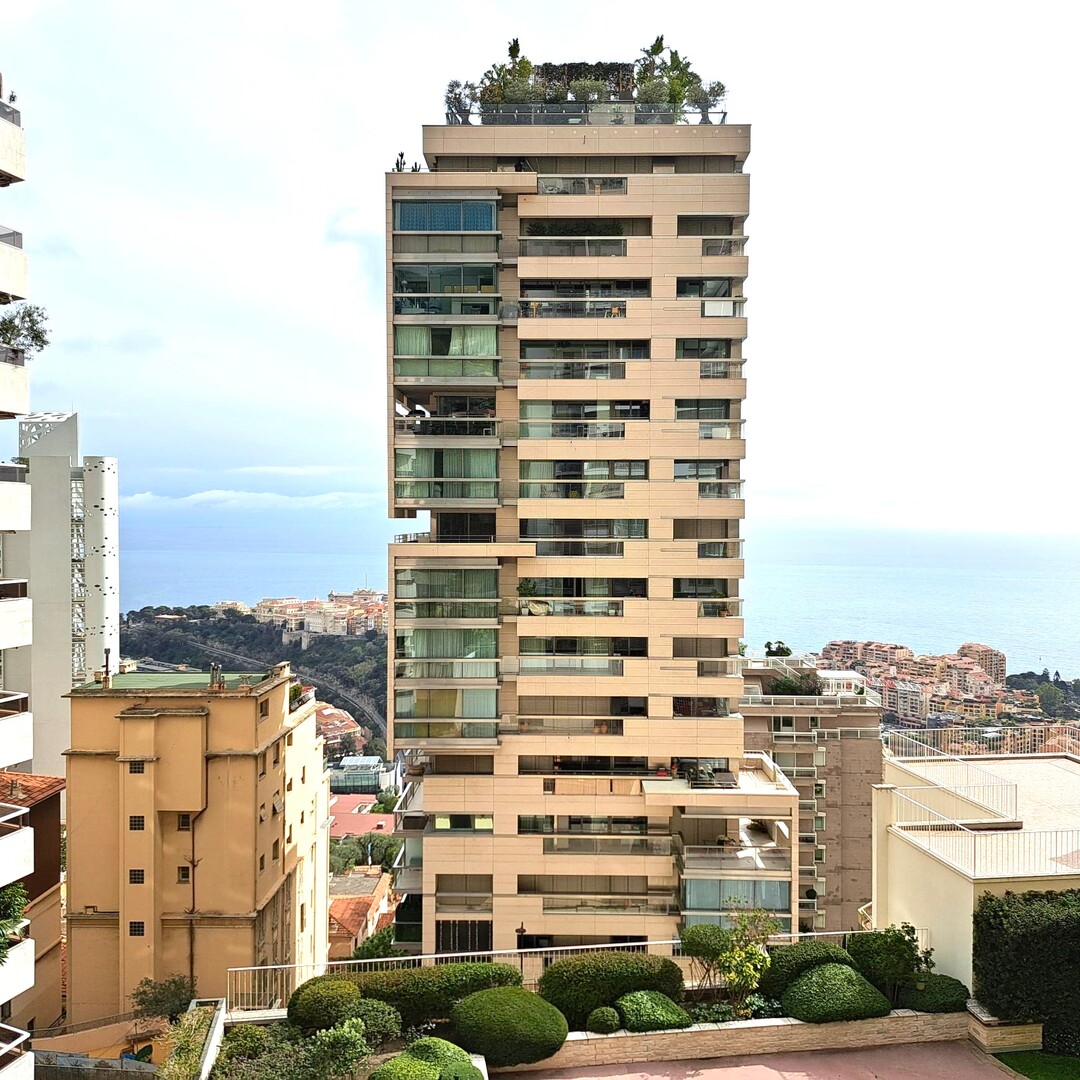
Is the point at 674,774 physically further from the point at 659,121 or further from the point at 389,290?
the point at 659,121

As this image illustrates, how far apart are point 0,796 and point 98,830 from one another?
6.94m

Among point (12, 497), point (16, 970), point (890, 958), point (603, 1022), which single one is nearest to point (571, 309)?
point (12, 497)

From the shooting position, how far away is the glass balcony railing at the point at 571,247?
24.6 meters

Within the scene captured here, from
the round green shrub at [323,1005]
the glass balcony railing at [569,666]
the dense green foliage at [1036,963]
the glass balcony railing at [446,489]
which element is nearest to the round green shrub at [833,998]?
the dense green foliage at [1036,963]

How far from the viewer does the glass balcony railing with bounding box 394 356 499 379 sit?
2442 cm

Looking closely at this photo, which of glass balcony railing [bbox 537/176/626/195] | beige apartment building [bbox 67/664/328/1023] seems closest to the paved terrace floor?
beige apartment building [bbox 67/664/328/1023]

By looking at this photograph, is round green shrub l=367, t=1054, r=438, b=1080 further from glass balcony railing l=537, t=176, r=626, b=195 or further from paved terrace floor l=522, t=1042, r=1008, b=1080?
glass balcony railing l=537, t=176, r=626, b=195

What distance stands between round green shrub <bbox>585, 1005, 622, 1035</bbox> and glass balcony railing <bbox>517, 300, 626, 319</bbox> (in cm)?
1821

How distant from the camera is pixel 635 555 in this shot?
81.5ft

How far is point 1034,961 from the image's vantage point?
14586 mm

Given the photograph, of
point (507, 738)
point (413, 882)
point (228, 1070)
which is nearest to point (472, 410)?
point (507, 738)

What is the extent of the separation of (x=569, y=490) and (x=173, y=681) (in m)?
13.8

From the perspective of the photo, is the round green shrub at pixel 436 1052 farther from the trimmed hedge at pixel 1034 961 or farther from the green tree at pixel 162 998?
the green tree at pixel 162 998

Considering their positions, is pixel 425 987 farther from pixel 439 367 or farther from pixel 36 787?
pixel 439 367
